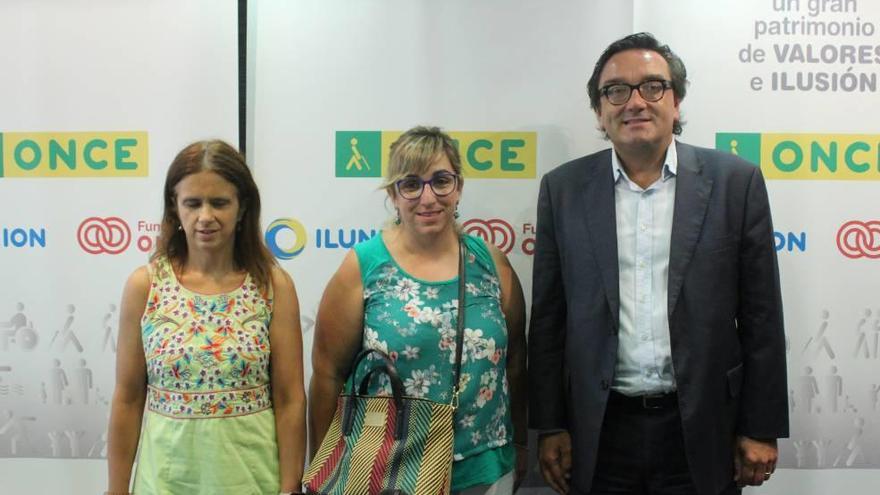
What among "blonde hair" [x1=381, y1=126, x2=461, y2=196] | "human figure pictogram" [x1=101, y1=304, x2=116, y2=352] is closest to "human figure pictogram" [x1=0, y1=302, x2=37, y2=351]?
"human figure pictogram" [x1=101, y1=304, x2=116, y2=352]

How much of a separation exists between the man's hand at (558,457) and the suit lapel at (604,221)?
43 centimetres

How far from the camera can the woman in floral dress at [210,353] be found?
184 centimetres

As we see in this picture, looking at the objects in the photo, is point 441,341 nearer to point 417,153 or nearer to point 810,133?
point 417,153

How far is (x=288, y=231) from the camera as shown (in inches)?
98.1

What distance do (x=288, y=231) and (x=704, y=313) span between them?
1.43 metres

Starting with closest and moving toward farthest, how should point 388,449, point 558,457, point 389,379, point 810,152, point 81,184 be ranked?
1. point 388,449
2. point 389,379
3. point 558,457
4. point 810,152
5. point 81,184

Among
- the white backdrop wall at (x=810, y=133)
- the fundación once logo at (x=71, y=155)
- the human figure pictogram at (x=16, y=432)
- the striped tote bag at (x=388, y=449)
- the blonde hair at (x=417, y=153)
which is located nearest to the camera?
the striped tote bag at (x=388, y=449)

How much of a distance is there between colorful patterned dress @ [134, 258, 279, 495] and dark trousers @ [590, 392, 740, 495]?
965 millimetres

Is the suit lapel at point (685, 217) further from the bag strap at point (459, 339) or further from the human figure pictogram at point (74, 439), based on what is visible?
the human figure pictogram at point (74, 439)

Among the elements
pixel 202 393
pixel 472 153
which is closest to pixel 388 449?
pixel 202 393

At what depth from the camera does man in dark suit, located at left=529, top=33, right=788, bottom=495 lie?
6.13ft

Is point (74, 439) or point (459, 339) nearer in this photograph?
point (459, 339)

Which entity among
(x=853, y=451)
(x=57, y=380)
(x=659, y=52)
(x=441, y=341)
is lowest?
(x=853, y=451)

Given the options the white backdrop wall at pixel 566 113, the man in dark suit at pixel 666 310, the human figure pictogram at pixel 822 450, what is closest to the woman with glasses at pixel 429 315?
the man in dark suit at pixel 666 310
